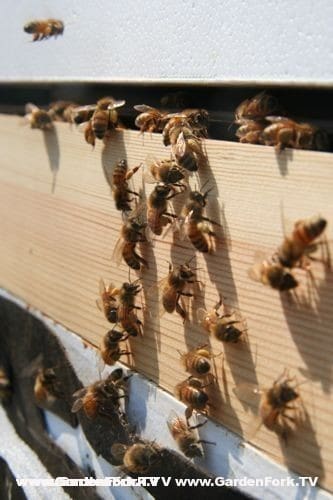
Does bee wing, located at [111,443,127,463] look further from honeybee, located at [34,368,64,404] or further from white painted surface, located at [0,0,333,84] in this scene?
white painted surface, located at [0,0,333,84]

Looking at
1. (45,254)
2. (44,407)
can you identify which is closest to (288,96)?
(45,254)

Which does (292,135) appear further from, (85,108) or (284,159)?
(85,108)

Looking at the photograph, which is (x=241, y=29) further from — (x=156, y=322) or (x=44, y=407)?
(x=44, y=407)

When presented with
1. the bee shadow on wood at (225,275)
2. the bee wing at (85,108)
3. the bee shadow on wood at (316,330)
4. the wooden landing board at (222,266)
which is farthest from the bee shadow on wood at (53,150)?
the bee shadow on wood at (316,330)

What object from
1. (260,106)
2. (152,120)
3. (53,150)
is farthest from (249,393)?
(53,150)

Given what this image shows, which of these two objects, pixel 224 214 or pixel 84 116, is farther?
pixel 84 116
